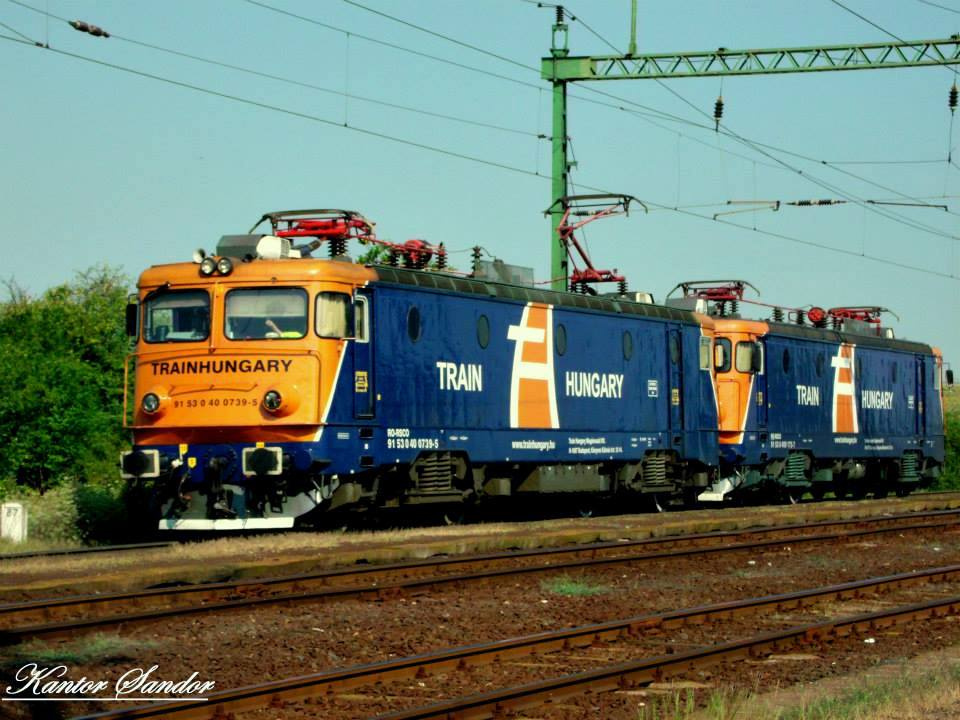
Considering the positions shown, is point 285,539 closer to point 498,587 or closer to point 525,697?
point 498,587

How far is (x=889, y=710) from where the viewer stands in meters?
8.37

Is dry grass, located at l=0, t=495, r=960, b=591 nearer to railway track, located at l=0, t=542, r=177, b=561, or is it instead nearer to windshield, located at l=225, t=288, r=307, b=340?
railway track, located at l=0, t=542, r=177, b=561

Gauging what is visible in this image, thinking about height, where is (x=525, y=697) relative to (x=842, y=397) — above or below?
below

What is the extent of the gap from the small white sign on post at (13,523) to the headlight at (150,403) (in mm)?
2837

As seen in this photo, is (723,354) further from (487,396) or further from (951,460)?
(951,460)

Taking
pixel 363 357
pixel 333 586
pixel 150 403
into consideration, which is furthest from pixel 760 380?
pixel 333 586

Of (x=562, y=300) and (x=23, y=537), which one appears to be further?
(x=562, y=300)

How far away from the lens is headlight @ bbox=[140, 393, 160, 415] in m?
19.0

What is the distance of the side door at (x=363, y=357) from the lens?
1903cm

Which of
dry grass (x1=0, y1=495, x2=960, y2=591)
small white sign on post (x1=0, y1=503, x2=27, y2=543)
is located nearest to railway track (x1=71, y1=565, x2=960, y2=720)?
dry grass (x1=0, y1=495, x2=960, y2=591)

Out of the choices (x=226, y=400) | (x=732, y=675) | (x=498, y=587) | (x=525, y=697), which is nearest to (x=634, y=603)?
(x=498, y=587)

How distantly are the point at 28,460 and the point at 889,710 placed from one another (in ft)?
74.6

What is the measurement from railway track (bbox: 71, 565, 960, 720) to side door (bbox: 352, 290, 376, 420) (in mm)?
7061

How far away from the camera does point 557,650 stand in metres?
10.7
